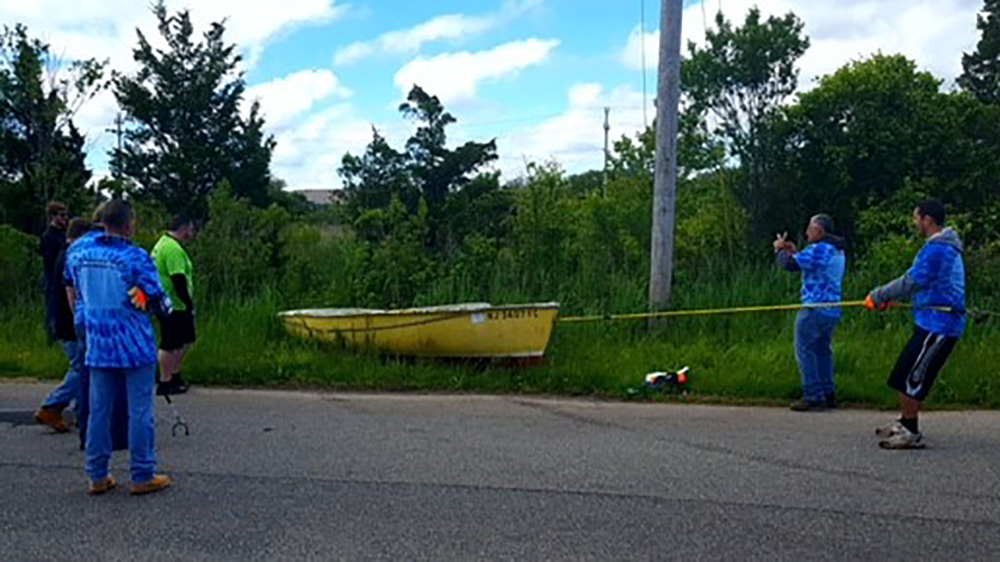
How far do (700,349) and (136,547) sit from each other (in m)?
6.96

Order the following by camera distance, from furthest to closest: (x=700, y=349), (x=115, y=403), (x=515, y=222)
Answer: (x=515, y=222), (x=700, y=349), (x=115, y=403)

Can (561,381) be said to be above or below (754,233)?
below

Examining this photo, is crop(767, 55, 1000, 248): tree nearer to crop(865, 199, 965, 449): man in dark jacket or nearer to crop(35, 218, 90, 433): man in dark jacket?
crop(865, 199, 965, 449): man in dark jacket

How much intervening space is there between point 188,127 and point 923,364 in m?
41.4

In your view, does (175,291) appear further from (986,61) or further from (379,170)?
(986,61)

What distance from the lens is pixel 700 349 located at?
1044 centimetres

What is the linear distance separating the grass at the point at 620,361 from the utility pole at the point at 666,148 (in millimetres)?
618

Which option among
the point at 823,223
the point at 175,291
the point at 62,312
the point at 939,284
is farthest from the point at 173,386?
the point at 939,284

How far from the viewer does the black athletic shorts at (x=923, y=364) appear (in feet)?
22.4

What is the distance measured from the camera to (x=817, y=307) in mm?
8305

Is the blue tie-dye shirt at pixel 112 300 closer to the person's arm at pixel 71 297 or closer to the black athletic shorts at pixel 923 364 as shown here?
the person's arm at pixel 71 297

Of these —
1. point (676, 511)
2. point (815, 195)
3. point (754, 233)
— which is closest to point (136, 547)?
point (676, 511)

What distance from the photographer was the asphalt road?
4.91 metres

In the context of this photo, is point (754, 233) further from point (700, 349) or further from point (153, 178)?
point (153, 178)
